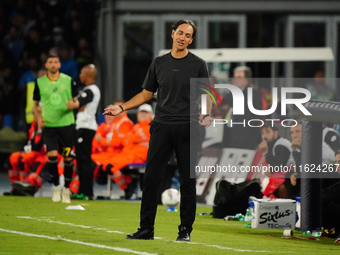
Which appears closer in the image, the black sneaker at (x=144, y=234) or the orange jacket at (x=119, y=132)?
the black sneaker at (x=144, y=234)

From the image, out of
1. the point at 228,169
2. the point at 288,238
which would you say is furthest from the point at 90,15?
the point at 288,238

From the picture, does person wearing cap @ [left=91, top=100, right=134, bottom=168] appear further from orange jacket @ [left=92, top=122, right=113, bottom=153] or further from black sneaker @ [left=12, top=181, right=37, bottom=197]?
black sneaker @ [left=12, top=181, right=37, bottom=197]

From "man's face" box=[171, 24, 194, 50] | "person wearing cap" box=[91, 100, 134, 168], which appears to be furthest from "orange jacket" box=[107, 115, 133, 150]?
"man's face" box=[171, 24, 194, 50]

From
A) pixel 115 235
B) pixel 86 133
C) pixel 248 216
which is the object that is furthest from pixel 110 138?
pixel 115 235

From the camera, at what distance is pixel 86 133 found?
16625 millimetres

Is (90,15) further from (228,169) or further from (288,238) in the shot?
(288,238)

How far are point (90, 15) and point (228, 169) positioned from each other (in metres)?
7.74

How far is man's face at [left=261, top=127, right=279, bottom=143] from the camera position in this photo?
14.7 metres

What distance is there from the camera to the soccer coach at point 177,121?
978 centimetres

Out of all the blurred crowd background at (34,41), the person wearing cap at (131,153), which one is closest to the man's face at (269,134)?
the person wearing cap at (131,153)

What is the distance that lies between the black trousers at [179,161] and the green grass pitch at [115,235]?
30 centimetres

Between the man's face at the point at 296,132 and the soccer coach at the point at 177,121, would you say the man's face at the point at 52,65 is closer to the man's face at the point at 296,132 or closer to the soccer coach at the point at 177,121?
the man's face at the point at 296,132

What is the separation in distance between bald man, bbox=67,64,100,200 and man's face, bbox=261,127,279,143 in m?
3.00

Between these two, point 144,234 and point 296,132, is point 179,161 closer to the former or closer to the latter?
point 144,234
